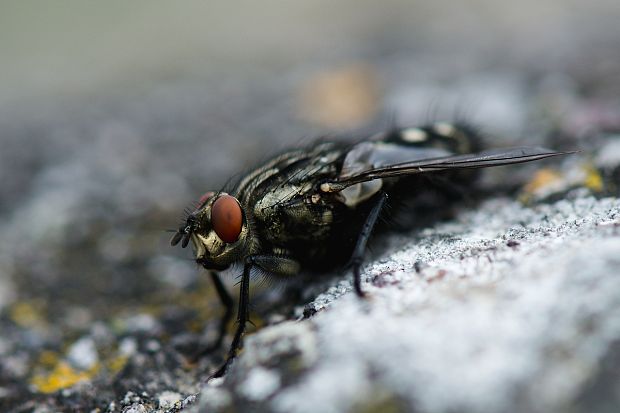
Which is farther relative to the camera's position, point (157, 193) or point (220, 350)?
point (157, 193)

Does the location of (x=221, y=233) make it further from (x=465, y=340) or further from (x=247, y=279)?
(x=465, y=340)

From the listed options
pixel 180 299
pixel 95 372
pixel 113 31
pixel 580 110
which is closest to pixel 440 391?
pixel 95 372

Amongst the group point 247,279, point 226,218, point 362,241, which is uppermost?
point 226,218

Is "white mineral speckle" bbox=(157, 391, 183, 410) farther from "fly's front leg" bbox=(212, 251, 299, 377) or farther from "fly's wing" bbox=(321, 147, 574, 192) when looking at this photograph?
"fly's wing" bbox=(321, 147, 574, 192)

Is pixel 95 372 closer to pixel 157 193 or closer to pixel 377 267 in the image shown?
pixel 377 267

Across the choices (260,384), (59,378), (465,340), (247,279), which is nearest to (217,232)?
(247,279)

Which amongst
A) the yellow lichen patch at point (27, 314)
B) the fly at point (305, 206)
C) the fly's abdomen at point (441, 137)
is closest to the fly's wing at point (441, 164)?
the fly at point (305, 206)

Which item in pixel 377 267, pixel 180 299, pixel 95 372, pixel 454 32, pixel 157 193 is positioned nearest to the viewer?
pixel 377 267
